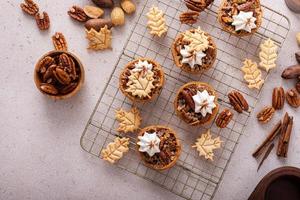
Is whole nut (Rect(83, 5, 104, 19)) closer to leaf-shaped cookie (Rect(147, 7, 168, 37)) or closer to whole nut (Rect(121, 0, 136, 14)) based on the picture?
→ whole nut (Rect(121, 0, 136, 14))

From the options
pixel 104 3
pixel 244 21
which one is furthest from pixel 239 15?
pixel 104 3

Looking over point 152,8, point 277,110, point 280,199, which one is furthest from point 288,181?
point 152,8

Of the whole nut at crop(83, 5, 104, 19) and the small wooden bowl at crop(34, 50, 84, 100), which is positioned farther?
the whole nut at crop(83, 5, 104, 19)

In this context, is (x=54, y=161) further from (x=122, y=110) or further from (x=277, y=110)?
(x=277, y=110)

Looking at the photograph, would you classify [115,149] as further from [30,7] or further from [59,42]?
[30,7]

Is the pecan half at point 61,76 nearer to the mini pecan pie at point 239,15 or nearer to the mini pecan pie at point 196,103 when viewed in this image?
the mini pecan pie at point 196,103

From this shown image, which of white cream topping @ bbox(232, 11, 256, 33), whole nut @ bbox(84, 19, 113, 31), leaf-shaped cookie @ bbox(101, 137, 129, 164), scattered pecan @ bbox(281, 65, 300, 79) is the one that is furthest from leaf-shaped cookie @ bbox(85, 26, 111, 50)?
scattered pecan @ bbox(281, 65, 300, 79)

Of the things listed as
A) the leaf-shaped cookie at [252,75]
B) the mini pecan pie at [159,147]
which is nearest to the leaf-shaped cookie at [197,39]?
the leaf-shaped cookie at [252,75]
